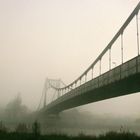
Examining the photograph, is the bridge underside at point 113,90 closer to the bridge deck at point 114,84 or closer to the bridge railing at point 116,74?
the bridge deck at point 114,84

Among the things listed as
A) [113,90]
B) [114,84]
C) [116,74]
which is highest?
[116,74]

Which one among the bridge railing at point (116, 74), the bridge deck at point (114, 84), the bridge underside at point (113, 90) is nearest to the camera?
the bridge railing at point (116, 74)

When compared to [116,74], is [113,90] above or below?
below

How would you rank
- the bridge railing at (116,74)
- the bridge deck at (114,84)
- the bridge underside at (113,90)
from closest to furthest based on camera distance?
the bridge railing at (116,74) → the bridge deck at (114,84) → the bridge underside at (113,90)

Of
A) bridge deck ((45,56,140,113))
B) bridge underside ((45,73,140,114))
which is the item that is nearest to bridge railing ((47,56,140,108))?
bridge deck ((45,56,140,113))

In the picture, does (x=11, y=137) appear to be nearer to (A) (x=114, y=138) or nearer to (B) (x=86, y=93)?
(A) (x=114, y=138)

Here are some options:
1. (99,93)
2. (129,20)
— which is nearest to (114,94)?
(99,93)

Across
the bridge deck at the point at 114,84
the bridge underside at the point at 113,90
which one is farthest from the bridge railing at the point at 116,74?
the bridge underside at the point at 113,90

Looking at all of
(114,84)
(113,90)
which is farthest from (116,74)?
(113,90)

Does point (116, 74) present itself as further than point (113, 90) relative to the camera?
No

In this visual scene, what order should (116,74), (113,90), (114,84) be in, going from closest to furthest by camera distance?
1. (116,74)
2. (114,84)
3. (113,90)

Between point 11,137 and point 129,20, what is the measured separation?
952 inches

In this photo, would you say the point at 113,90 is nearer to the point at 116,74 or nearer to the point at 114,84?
the point at 114,84

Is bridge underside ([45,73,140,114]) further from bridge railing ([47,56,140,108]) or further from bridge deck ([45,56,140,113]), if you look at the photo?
bridge railing ([47,56,140,108])
